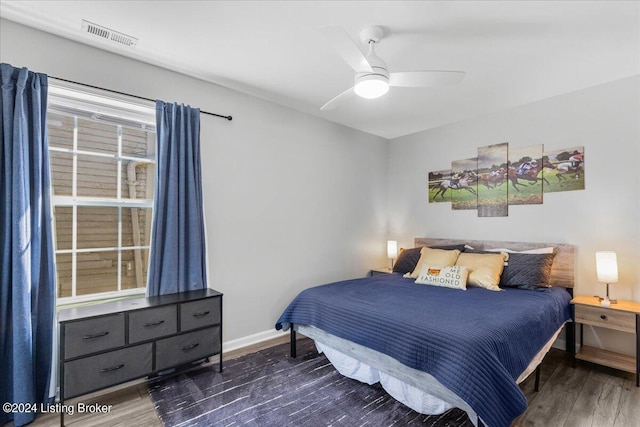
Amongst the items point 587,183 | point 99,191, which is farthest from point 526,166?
point 99,191

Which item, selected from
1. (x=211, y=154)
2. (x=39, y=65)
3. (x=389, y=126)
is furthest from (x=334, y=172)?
(x=39, y=65)

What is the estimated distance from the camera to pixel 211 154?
3.04m

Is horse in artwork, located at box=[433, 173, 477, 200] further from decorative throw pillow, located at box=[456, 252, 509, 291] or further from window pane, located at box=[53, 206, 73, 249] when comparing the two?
window pane, located at box=[53, 206, 73, 249]

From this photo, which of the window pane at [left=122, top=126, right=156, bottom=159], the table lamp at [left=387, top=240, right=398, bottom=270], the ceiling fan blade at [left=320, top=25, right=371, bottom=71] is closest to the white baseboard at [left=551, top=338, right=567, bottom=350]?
the table lamp at [left=387, top=240, right=398, bottom=270]

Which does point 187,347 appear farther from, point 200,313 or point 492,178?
point 492,178

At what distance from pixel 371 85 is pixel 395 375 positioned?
194 centimetres

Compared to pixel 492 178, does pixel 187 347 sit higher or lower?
lower

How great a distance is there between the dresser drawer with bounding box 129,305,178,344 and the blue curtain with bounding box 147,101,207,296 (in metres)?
0.31

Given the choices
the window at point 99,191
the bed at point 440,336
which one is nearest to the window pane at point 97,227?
the window at point 99,191

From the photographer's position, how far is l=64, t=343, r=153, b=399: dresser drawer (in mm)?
1977

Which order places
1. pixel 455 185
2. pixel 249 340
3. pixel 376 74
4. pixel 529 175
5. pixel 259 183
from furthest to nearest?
pixel 455 185
pixel 529 175
pixel 259 183
pixel 249 340
pixel 376 74

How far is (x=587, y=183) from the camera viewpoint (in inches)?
124

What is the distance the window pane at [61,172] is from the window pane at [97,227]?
17 cm

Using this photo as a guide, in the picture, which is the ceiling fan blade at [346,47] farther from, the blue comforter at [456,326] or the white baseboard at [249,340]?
the white baseboard at [249,340]
